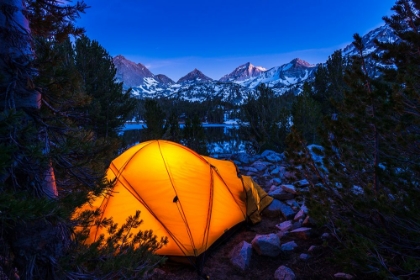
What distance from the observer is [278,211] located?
7.12 metres

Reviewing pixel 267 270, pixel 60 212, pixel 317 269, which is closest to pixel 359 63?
pixel 317 269

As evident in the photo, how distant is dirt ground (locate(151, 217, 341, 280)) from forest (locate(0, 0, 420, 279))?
37.3 inches

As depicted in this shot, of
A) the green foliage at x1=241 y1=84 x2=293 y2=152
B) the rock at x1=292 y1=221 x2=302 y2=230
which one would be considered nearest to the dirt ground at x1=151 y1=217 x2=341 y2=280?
the rock at x1=292 y1=221 x2=302 y2=230

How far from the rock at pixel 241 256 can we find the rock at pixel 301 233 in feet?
4.33

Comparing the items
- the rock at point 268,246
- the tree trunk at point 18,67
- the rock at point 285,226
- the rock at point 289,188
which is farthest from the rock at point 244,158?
the tree trunk at point 18,67

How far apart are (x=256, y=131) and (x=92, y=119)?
21978 millimetres

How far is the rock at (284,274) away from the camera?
4.09m

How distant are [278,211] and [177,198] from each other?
3.49 m

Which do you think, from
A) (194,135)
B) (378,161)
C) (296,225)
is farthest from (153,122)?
(378,161)

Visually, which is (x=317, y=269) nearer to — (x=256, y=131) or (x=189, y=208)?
(x=189, y=208)

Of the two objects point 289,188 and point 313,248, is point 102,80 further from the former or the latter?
point 313,248

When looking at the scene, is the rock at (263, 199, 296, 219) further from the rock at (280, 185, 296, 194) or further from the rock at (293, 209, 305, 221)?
the rock at (280, 185, 296, 194)

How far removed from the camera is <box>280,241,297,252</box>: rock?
16.5ft

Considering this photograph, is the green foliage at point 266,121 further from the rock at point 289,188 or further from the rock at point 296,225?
the rock at point 296,225
